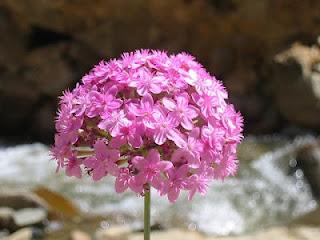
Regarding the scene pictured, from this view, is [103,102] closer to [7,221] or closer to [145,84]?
[145,84]

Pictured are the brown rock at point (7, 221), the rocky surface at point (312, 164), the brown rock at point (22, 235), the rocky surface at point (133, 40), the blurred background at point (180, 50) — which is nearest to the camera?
the brown rock at point (22, 235)

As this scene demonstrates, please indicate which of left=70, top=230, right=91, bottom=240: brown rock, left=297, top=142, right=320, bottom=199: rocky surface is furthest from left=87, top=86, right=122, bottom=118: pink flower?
left=297, top=142, right=320, bottom=199: rocky surface

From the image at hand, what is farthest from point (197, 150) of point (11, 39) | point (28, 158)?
point (11, 39)

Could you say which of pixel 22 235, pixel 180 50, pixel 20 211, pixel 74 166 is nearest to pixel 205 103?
pixel 74 166

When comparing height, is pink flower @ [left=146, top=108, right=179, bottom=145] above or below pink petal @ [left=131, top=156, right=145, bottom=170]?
above

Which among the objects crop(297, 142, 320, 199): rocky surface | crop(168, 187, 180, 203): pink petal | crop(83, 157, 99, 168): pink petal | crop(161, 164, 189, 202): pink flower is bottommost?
crop(168, 187, 180, 203): pink petal

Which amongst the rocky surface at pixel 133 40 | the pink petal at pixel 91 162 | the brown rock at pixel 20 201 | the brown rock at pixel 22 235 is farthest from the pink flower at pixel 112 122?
the rocky surface at pixel 133 40

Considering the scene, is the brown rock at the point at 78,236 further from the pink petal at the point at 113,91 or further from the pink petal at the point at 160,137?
the pink petal at the point at 160,137

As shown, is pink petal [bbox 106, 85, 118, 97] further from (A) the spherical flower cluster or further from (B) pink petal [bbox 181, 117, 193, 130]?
(B) pink petal [bbox 181, 117, 193, 130]
